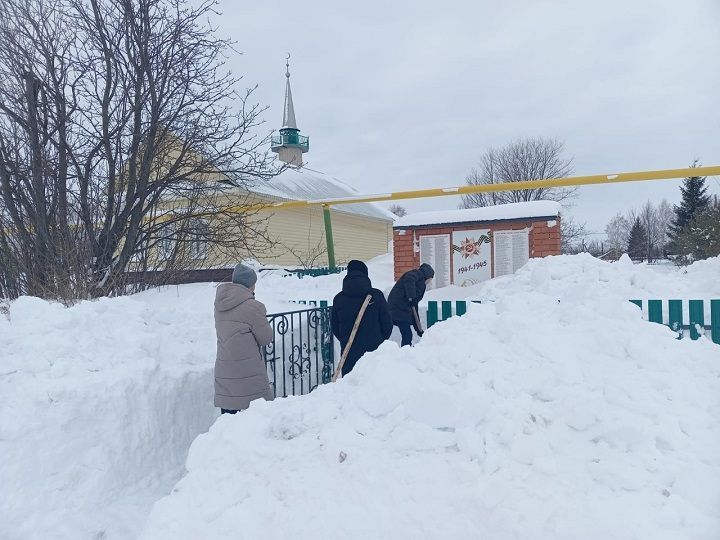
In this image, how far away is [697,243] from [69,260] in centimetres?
2782

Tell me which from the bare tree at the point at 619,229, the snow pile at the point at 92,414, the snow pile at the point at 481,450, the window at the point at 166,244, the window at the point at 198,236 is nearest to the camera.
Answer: the snow pile at the point at 481,450

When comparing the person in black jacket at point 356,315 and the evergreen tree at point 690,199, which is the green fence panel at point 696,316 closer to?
the person in black jacket at point 356,315

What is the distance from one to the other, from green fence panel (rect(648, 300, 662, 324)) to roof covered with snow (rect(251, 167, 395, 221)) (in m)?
15.7

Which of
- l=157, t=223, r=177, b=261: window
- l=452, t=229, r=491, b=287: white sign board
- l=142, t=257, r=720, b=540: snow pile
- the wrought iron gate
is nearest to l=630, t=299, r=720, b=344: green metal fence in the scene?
l=142, t=257, r=720, b=540: snow pile

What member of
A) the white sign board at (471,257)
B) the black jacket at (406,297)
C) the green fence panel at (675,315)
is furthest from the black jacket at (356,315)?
the white sign board at (471,257)

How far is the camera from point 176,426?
5164 millimetres

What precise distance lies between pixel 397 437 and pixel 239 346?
210cm

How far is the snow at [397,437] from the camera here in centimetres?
252

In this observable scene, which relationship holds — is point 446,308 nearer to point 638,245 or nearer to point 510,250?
point 510,250

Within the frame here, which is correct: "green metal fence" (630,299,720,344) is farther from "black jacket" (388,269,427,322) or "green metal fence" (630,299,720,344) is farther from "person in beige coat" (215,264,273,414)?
"person in beige coat" (215,264,273,414)

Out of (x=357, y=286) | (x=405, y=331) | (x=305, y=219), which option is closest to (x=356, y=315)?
(x=357, y=286)

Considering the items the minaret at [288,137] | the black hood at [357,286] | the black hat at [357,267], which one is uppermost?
the minaret at [288,137]

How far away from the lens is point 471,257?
10984 millimetres

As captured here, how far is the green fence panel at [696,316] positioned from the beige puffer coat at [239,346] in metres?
4.67
